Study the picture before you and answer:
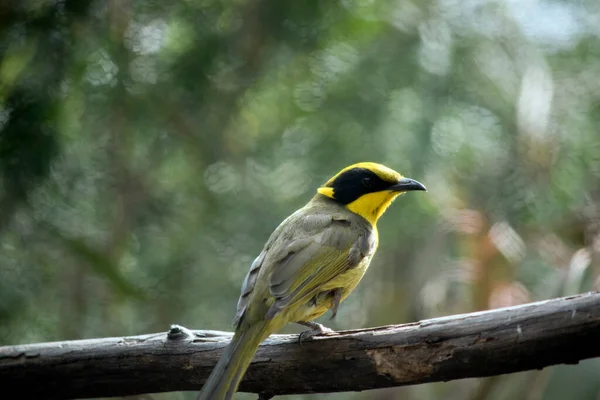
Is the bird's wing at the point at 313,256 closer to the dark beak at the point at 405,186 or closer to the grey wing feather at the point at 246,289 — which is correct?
the grey wing feather at the point at 246,289

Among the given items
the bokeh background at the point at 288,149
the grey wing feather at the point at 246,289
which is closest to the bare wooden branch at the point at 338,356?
the grey wing feather at the point at 246,289

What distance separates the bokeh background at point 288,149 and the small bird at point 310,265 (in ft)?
3.68

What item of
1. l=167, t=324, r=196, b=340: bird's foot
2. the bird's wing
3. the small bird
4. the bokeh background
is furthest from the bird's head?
l=167, t=324, r=196, b=340: bird's foot

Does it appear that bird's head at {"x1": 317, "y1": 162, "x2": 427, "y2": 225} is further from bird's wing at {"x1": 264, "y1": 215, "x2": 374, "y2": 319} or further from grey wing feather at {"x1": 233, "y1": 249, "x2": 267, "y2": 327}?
grey wing feather at {"x1": 233, "y1": 249, "x2": 267, "y2": 327}

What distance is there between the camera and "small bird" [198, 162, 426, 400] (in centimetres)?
298

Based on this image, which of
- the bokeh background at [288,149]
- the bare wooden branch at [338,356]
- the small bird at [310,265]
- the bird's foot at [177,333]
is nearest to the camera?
the bare wooden branch at [338,356]

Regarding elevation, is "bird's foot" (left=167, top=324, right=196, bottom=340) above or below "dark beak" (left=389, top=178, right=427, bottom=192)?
above

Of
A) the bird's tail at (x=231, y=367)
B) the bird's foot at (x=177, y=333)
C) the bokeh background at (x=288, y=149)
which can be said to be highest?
the bird's tail at (x=231, y=367)

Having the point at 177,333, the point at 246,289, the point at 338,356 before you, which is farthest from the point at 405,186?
the point at 177,333

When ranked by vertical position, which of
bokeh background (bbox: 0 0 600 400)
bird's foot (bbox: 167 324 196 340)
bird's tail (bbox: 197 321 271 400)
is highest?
bird's tail (bbox: 197 321 271 400)

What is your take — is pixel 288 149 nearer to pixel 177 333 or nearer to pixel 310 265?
pixel 310 265

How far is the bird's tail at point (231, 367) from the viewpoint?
2.83 meters

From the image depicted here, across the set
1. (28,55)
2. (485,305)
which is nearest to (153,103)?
(28,55)

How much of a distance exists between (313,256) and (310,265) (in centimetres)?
6
